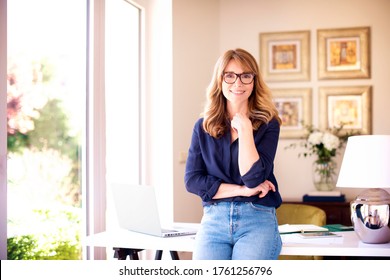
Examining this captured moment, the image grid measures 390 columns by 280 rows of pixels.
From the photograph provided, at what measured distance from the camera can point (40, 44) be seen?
3.31 m

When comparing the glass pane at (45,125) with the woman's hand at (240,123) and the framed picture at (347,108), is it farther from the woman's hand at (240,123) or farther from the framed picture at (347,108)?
the framed picture at (347,108)

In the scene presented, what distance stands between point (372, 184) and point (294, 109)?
249 centimetres

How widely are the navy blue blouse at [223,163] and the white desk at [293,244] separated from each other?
0.42m

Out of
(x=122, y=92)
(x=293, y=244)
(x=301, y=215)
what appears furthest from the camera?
(x=122, y=92)

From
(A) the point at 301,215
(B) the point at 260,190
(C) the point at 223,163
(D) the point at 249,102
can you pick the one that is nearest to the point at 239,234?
(B) the point at 260,190

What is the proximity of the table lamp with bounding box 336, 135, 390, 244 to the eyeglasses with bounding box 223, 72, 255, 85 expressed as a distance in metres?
0.78

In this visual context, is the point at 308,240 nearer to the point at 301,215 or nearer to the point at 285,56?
the point at 301,215

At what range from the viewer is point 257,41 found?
525cm

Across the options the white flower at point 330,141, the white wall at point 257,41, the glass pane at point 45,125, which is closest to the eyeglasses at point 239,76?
the glass pane at point 45,125

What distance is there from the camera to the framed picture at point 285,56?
515cm

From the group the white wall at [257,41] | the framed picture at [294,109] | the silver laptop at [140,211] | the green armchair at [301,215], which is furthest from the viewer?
the framed picture at [294,109]

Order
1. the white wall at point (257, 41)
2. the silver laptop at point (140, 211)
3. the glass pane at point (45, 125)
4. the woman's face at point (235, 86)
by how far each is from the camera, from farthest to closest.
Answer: the white wall at point (257, 41) → the glass pane at point (45, 125) → the silver laptop at point (140, 211) → the woman's face at point (235, 86)

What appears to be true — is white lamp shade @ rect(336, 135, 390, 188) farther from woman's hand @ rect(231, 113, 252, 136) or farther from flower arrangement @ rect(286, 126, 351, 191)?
flower arrangement @ rect(286, 126, 351, 191)
